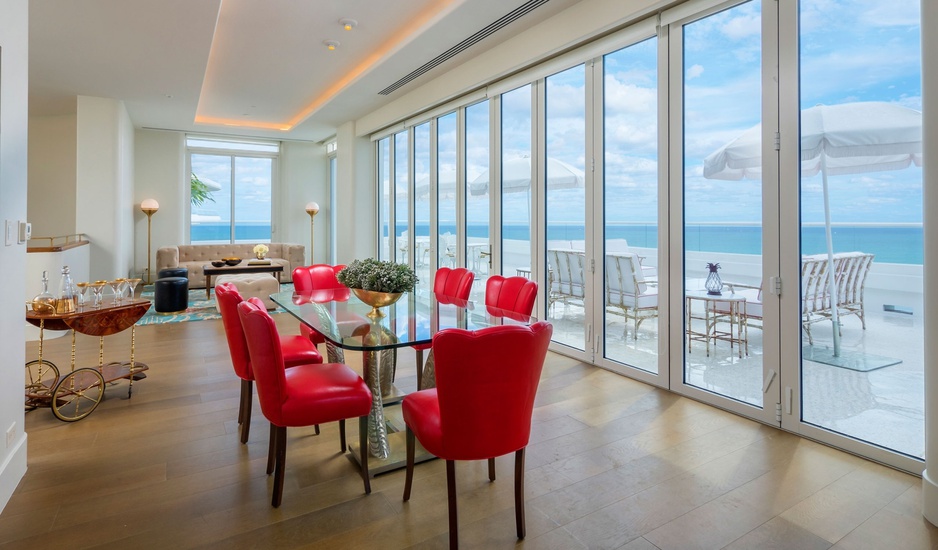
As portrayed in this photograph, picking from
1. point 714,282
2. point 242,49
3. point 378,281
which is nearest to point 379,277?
point 378,281

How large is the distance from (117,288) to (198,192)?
803 cm

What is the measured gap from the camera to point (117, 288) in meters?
3.56

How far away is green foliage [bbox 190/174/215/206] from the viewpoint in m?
10.6

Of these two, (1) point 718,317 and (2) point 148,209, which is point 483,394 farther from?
(2) point 148,209

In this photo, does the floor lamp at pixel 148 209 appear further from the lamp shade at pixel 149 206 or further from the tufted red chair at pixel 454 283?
the tufted red chair at pixel 454 283

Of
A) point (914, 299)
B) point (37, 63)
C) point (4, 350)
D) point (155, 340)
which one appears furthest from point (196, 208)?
point (914, 299)

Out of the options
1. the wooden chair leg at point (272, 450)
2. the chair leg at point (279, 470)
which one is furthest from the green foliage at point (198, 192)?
the chair leg at point (279, 470)

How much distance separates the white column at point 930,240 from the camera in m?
2.05

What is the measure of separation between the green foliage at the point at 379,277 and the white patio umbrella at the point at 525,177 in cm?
225

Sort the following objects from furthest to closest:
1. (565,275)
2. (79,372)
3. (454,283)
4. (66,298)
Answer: (565,275) < (454,283) < (79,372) < (66,298)

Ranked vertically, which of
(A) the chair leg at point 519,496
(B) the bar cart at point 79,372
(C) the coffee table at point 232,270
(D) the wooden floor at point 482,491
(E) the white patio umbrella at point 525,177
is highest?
(E) the white patio umbrella at point 525,177

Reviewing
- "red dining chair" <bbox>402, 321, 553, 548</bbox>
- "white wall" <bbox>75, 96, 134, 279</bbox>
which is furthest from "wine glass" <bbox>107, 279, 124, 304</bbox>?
"white wall" <bbox>75, 96, 134, 279</bbox>

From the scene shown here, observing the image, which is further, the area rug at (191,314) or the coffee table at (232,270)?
the coffee table at (232,270)

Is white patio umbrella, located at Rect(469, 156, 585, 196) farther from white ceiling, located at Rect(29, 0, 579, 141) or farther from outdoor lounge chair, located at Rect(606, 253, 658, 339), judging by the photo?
white ceiling, located at Rect(29, 0, 579, 141)
